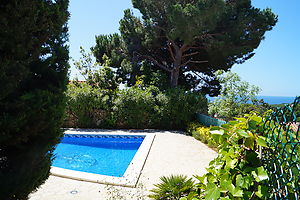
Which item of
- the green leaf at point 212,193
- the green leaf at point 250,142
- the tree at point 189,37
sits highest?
the tree at point 189,37

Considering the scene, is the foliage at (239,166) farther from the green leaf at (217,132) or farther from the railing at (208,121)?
the railing at (208,121)

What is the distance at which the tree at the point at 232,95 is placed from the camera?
15461mm

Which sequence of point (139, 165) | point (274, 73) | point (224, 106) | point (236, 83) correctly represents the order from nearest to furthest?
point (139, 165)
point (224, 106)
point (236, 83)
point (274, 73)

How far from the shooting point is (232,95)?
16109 millimetres

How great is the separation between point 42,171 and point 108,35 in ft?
53.4

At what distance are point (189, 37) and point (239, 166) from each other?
12.1m

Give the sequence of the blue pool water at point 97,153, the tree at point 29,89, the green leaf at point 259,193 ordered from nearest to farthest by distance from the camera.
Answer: the green leaf at point 259,193 < the tree at point 29,89 < the blue pool water at point 97,153

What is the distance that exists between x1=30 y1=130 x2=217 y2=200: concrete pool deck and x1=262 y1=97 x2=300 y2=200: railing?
12.3 feet

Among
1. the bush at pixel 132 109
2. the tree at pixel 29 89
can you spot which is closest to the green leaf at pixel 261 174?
the tree at pixel 29 89

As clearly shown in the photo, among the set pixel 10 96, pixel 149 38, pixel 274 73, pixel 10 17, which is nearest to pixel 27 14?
pixel 10 17

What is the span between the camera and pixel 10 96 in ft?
8.57

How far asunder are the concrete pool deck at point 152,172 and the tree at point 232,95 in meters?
6.59

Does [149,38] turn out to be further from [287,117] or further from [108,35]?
[287,117]

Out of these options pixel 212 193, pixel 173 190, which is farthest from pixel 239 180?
pixel 173 190
